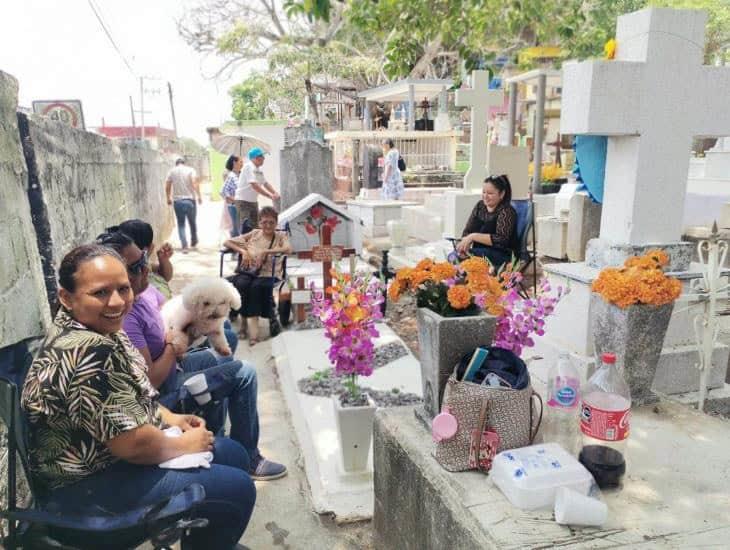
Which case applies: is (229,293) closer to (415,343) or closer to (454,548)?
(454,548)

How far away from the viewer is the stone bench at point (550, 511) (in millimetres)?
1603

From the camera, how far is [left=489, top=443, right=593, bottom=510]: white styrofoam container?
1674 mm

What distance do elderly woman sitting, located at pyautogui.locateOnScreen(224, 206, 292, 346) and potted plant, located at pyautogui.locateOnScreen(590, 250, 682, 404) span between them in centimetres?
326

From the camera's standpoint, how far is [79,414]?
1.65m

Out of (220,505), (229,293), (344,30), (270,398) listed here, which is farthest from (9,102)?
(344,30)

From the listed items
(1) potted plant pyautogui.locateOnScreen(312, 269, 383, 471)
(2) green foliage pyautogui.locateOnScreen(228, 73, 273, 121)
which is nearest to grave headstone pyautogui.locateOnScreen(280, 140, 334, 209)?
(1) potted plant pyautogui.locateOnScreen(312, 269, 383, 471)

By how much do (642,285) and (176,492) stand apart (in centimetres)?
211

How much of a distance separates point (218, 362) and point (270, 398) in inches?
45.8

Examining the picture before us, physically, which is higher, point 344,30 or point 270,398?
point 344,30

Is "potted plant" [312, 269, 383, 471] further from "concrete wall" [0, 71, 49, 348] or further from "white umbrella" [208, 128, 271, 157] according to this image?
"white umbrella" [208, 128, 271, 157]

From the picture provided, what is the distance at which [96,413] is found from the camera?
166 centimetres

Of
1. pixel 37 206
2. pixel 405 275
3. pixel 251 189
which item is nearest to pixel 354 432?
pixel 405 275

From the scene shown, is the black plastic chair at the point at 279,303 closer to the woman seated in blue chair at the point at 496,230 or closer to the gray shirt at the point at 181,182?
the woman seated in blue chair at the point at 496,230

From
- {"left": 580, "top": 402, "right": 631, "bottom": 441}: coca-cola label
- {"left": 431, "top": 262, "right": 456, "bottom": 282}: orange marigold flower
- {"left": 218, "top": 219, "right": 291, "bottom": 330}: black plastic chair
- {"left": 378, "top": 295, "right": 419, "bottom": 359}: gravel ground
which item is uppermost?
{"left": 431, "top": 262, "right": 456, "bottom": 282}: orange marigold flower
